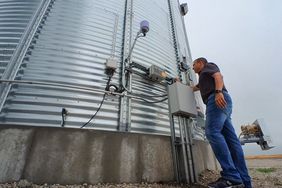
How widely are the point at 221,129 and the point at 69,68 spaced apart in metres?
2.82

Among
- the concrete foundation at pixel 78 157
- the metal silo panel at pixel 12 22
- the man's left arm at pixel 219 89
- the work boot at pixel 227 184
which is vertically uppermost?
the metal silo panel at pixel 12 22

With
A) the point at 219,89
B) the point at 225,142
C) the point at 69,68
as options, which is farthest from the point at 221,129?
the point at 69,68

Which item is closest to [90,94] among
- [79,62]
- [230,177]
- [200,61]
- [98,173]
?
[79,62]

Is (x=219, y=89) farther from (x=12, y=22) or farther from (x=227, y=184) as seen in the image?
(x=12, y=22)

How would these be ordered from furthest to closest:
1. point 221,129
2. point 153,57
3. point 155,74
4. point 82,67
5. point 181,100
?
point 153,57, point 155,74, point 82,67, point 181,100, point 221,129

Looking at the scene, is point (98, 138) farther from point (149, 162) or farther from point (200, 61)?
point (200, 61)

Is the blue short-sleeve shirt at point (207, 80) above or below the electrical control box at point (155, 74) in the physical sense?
below

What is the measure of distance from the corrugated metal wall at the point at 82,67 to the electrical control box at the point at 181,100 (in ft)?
2.14

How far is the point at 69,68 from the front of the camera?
13.4 ft

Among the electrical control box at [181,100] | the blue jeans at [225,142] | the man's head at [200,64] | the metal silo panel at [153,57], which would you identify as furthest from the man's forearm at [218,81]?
the metal silo panel at [153,57]

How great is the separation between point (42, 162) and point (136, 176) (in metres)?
1.33

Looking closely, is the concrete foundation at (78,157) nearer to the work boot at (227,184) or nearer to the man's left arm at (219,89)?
the work boot at (227,184)

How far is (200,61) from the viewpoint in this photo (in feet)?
12.1

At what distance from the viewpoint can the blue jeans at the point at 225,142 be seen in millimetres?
2832
